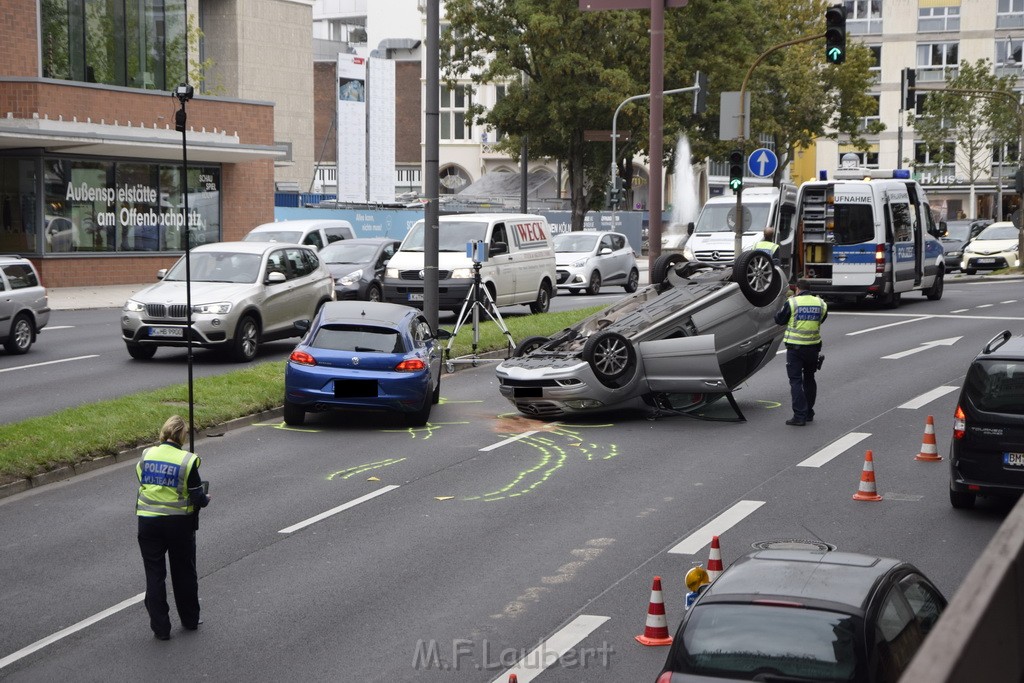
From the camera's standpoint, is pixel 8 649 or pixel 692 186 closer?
pixel 8 649

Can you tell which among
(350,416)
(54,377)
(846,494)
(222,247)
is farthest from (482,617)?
(222,247)

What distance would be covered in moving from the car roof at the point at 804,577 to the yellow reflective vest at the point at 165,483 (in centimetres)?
391

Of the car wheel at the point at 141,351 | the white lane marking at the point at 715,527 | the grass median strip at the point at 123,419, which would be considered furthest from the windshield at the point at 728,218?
the white lane marking at the point at 715,527

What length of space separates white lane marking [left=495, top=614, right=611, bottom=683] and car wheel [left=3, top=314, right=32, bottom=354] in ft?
52.5

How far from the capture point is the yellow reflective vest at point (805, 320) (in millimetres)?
15992

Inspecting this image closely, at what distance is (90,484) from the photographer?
527 inches

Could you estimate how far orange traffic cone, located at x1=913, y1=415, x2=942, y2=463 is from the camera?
46.5 feet

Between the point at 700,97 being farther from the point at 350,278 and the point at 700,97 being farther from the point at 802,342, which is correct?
the point at 802,342

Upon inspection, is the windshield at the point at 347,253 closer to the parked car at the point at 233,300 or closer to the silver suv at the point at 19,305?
the parked car at the point at 233,300

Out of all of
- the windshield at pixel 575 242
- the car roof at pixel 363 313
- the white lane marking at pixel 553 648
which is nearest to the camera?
the white lane marking at pixel 553 648

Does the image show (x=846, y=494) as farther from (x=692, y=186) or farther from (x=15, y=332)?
(x=692, y=186)

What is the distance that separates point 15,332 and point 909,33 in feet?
246

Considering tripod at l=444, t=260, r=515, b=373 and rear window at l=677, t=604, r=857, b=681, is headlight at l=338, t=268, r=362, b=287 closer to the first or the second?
tripod at l=444, t=260, r=515, b=373

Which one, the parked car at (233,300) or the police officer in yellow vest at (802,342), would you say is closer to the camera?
the police officer in yellow vest at (802,342)
